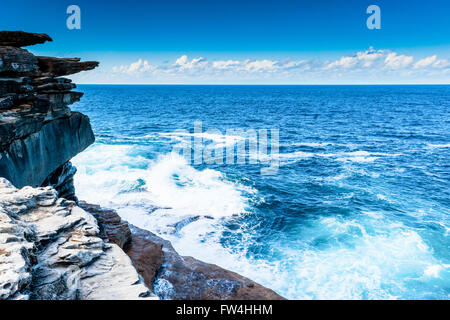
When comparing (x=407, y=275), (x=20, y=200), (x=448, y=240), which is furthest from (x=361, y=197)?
(x=20, y=200)

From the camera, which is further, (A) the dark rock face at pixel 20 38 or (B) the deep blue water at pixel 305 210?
(B) the deep blue water at pixel 305 210

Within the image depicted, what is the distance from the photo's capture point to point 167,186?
91.8 feet

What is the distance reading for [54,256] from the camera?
315 inches

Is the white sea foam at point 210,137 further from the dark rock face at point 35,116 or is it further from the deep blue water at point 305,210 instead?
the dark rock face at point 35,116

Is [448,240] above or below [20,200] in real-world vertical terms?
below

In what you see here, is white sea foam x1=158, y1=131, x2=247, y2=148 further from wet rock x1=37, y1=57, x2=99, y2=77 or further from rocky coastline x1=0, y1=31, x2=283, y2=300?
wet rock x1=37, y1=57, x2=99, y2=77

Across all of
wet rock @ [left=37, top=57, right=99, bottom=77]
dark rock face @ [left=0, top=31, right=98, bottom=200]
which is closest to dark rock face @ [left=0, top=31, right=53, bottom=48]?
dark rock face @ [left=0, top=31, right=98, bottom=200]

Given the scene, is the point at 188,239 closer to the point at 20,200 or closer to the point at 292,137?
the point at 20,200

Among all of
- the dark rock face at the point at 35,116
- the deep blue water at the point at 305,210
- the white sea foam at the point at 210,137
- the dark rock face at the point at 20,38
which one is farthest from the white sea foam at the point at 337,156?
the dark rock face at the point at 20,38

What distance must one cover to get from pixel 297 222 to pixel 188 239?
344 inches

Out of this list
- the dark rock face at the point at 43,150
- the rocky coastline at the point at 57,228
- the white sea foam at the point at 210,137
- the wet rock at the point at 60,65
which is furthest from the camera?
the white sea foam at the point at 210,137

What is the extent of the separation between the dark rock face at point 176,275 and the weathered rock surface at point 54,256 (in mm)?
2682

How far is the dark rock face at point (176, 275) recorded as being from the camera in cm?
1255
